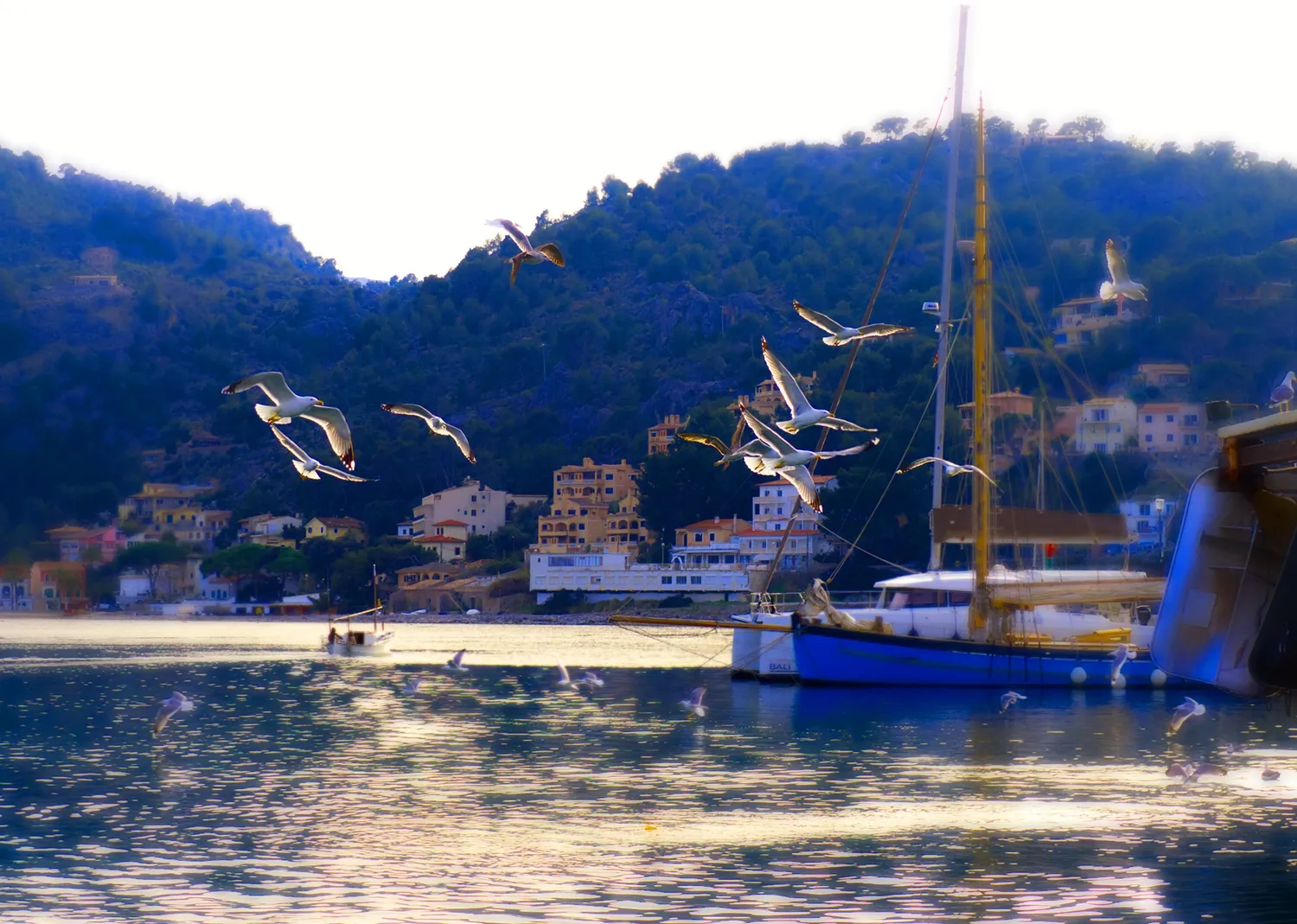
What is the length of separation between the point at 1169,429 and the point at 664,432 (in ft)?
126

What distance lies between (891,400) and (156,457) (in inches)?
3548

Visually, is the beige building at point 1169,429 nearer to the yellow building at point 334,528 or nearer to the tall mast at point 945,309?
the yellow building at point 334,528

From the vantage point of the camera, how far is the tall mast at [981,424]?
39.7m

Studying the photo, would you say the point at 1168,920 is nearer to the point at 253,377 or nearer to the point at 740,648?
the point at 253,377

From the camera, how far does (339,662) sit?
62594mm

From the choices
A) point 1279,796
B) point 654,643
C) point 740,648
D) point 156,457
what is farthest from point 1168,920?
point 156,457

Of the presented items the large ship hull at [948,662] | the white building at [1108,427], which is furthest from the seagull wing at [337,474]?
the white building at [1108,427]

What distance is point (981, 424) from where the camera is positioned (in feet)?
133

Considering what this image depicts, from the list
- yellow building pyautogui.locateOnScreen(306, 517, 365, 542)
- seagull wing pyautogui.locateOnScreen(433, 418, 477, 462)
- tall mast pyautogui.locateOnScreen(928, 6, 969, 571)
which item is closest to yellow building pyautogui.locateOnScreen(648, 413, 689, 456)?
yellow building pyautogui.locateOnScreen(306, 517, 365, 542)

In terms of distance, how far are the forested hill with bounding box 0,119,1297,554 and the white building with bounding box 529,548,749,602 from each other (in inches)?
437

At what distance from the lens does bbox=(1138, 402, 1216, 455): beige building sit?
105m

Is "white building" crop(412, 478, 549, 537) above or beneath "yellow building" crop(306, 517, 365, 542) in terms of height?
above

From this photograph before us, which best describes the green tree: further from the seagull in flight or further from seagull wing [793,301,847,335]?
seagull wing [793,301,847,335]

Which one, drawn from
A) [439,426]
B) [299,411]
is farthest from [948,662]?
[299,411]
